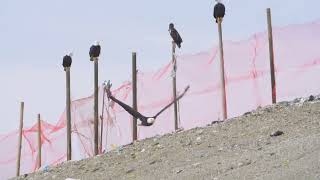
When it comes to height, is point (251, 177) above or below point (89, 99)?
below

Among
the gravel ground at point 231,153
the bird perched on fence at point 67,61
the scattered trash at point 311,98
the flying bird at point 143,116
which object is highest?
the bird perched on fence at point 67,61

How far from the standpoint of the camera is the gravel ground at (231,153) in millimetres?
7859

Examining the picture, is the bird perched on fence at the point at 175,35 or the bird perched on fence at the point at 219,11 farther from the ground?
the bird perched on fence at the point at 219,11

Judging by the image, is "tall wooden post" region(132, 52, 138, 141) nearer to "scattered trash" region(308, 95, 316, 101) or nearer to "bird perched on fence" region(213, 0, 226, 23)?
"bird perched on fence" region(213, 0, 226, 23)

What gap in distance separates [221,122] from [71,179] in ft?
8.06

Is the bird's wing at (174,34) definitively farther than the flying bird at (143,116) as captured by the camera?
Yes

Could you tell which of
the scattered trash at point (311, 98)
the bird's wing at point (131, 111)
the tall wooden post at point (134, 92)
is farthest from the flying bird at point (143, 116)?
the scattered trash at point (311, 98)

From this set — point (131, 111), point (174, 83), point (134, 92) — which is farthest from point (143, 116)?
point (174, 83)

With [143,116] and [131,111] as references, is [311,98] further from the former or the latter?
[131,111]

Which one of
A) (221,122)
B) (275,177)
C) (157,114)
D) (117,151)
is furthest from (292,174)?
(157,114)

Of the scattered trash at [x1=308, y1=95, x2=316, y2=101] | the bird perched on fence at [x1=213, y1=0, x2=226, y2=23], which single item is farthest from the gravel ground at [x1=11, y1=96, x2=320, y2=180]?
the bird perched on fence at [x1=213, y1=0, x2=226, y2=23]

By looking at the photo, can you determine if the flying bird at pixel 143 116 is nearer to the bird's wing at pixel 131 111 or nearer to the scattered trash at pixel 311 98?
the bird's wing at pixel 131 111

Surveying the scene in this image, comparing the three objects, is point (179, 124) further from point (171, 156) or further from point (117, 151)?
point (171, 156)

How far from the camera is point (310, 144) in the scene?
8.16m
